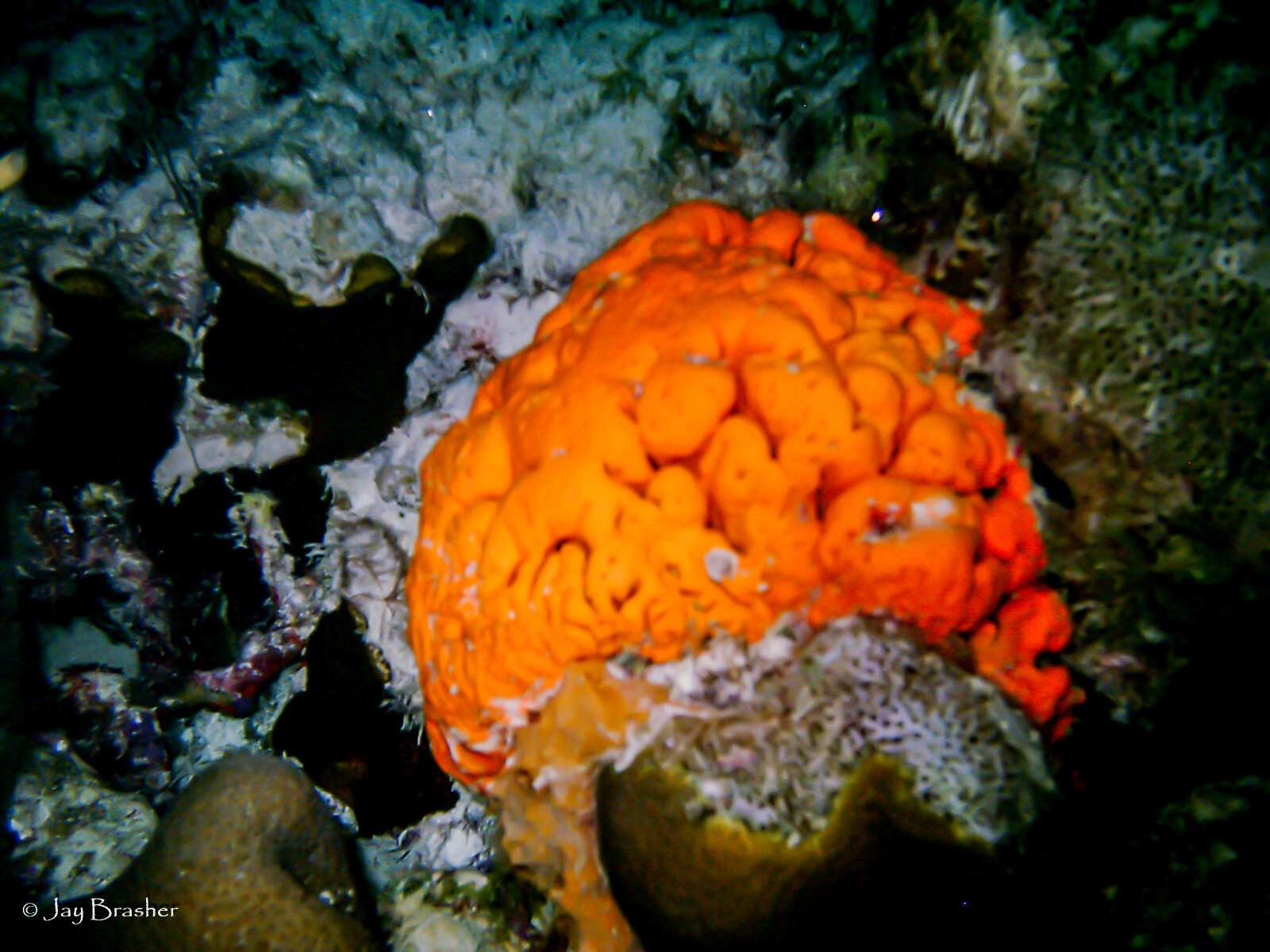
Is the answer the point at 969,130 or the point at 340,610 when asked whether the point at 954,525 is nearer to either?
the point at 969,130

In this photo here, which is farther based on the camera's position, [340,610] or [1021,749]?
[340,610]

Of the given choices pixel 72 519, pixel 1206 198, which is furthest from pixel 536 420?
pixel 72 519

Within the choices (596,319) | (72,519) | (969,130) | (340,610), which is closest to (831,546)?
(596,319)

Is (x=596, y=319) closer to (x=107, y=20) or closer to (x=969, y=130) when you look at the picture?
(x=969, y=130)

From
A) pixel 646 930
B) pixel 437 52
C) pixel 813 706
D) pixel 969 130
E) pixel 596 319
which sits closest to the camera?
pixel 813 706

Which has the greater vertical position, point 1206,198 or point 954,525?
point 1206,198

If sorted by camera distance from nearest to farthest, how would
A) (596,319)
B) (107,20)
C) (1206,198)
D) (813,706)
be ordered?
(1206,198) < (813,706) < (596,319) < (107,20)

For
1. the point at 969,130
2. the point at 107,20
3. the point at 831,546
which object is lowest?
the point at 831,546
